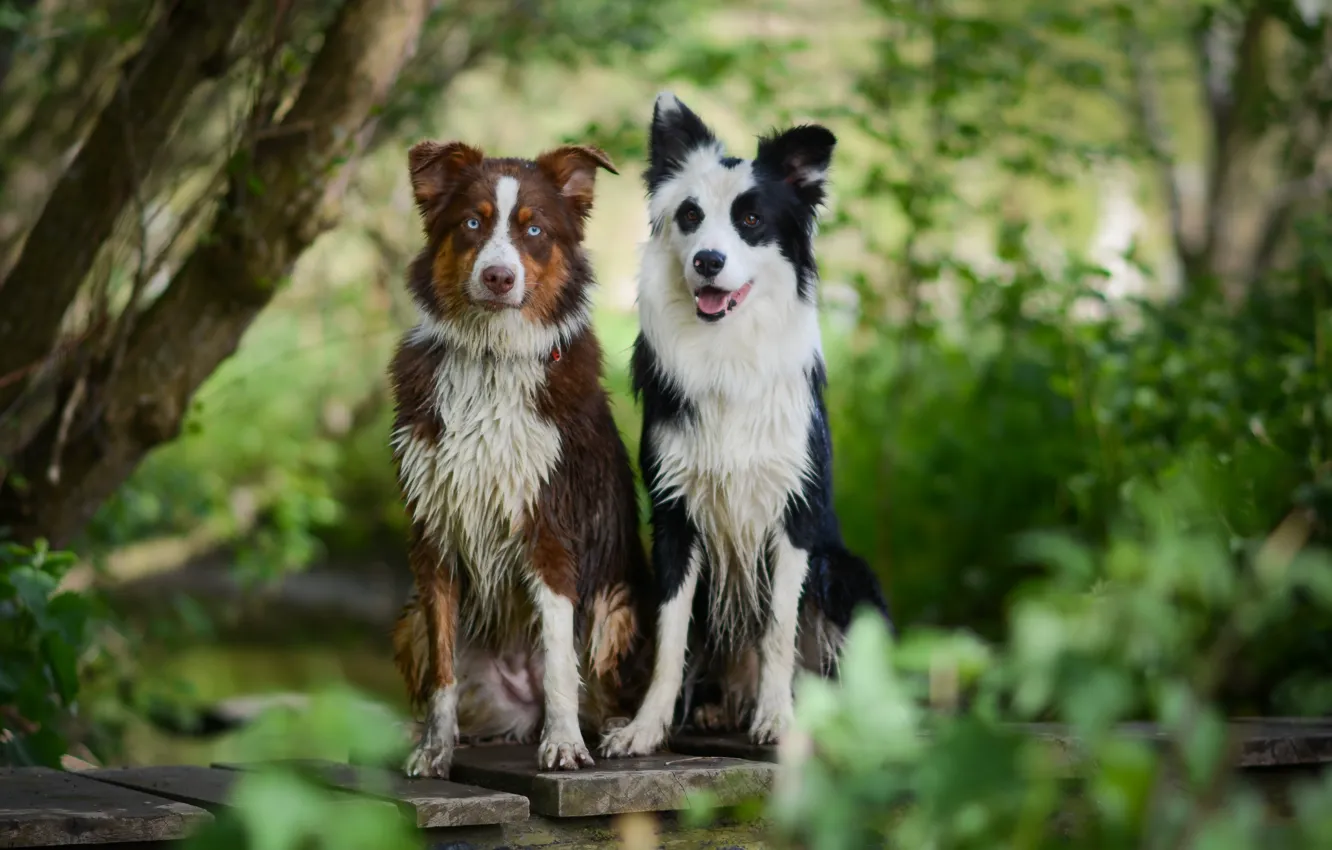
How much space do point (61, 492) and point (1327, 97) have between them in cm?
537

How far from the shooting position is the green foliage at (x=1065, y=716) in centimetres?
116

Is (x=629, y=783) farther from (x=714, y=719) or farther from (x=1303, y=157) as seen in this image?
(x=1303, y=157)

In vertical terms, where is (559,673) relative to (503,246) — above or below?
below

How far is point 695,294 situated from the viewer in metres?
3.31

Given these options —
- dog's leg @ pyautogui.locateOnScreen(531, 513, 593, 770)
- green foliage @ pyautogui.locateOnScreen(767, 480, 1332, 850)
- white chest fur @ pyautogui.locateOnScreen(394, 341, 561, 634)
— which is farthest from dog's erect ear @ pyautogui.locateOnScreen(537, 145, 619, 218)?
green foliage @ pyautogui.locateOnScreen(767, 480, 1332, 850)

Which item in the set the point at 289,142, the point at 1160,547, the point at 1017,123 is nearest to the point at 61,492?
the point at 289,142

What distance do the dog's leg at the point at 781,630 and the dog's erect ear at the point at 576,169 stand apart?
37.7 inches

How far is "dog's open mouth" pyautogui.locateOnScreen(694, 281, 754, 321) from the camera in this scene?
10.7 ft

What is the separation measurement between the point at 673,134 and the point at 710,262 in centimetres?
44

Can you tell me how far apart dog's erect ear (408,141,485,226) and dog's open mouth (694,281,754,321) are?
615 mm

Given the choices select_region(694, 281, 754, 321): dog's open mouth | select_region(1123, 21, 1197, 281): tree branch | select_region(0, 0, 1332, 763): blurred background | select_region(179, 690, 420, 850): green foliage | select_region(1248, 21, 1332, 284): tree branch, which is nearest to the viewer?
select_region(179, 690, 420, 850): green foliage

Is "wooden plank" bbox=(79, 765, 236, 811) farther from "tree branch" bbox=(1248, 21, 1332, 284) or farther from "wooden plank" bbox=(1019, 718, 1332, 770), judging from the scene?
"tree branch" bbox=(1248, 21, 1332, 284)

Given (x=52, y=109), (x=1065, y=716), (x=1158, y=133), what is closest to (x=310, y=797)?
(x=1065, y=716)

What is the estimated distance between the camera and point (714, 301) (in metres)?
3.28
